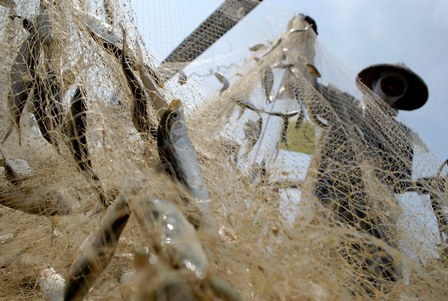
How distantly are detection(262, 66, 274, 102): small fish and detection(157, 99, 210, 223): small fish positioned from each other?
2470 millimetres

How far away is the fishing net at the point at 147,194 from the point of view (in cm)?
110

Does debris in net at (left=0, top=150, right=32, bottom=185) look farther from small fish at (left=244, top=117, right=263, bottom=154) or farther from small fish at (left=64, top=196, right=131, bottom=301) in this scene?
small fish at (left=244, top=117, right=263, bottom=154)

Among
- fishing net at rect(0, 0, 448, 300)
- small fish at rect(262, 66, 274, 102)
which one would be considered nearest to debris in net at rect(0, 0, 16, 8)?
fishing net at rect(0, 0, 448, 300)

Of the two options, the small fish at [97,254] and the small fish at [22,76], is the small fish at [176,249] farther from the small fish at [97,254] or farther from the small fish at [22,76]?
the small fish at [22,76]

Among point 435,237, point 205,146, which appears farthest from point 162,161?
point 435,237

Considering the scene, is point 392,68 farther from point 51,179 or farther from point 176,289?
point 176,289

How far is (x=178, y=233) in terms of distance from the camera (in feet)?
3.10

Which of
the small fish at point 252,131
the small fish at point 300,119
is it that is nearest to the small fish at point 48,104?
the small fish at point 252,131

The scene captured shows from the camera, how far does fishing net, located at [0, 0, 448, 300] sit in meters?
1.10

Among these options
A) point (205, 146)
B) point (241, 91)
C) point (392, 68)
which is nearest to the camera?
point (205, 146)

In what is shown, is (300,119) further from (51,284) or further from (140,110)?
(51,284)

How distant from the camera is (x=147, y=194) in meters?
1.04

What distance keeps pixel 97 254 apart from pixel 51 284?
58cm

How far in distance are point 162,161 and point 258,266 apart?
368 millimetres
